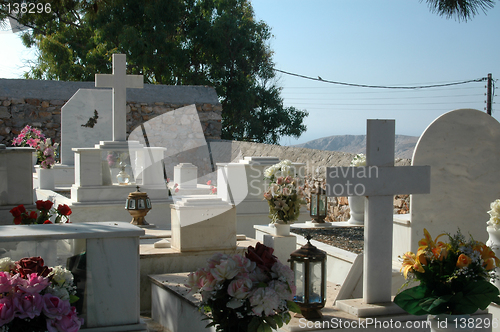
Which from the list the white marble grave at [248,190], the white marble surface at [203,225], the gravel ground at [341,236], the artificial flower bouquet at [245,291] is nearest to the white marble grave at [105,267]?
the artificial flower bouquet at [245,291]

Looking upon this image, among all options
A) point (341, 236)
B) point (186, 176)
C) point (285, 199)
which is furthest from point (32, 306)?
point (186, 176)

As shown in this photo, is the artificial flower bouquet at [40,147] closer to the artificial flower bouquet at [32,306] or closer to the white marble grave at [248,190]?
the white marble grave at [248,190]

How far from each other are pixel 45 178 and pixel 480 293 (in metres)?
8.51

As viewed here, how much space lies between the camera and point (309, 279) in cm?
313

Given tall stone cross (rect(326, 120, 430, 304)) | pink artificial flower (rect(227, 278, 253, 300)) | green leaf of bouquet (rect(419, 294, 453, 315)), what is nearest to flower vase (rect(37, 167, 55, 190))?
tall stone cross (rect(326, 120, 430, 304))

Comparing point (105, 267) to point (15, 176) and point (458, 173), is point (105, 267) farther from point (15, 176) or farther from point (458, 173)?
point (15, 176)

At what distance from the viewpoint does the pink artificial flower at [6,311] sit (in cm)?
208

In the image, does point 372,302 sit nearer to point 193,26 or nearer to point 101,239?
point 101,239

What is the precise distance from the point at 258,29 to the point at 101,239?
18.0 m

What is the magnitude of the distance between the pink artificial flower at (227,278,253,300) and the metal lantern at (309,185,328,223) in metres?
Answer: 4.23

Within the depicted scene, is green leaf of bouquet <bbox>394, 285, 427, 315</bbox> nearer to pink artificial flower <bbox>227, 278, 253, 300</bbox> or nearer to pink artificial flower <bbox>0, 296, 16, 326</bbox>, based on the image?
pink artificial flower <bbox>227, 278, 253, 300</bbox>

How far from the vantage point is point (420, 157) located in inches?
164

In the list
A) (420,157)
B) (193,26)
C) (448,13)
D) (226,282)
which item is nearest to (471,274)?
(226,282)

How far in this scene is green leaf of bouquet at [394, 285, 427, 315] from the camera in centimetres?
265
